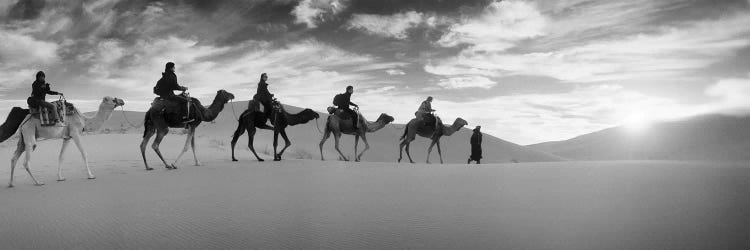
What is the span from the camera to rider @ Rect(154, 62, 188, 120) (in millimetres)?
12234

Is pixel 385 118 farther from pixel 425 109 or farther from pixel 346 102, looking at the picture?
pixel 346 102

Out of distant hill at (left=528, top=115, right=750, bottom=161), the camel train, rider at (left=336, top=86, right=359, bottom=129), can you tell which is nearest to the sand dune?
the camel train

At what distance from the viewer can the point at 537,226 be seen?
4.62m

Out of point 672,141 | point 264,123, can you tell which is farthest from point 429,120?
point 672,141

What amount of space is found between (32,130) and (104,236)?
6.85 metres

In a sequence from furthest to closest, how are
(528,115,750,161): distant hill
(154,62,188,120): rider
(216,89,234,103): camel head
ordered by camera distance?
(528,115,750,161): distant hill
(216,89,234,103): camel head
(154,62,188,120): rider

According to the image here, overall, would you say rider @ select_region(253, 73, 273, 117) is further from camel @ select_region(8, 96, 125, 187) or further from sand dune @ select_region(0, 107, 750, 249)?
sand dune @ select_region(0, 107, 750, 249)

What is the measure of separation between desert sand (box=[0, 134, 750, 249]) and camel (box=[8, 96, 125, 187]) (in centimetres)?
106

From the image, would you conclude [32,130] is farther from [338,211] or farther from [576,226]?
[576,226]

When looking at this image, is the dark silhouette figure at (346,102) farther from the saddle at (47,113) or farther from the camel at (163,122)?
the saddle at (47,113)

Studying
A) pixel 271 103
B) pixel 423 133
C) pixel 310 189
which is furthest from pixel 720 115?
pixel 310 189

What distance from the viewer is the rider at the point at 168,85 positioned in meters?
Answer: 12.2

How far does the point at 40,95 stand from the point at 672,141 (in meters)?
62.4

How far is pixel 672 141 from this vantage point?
58344 millimetres
